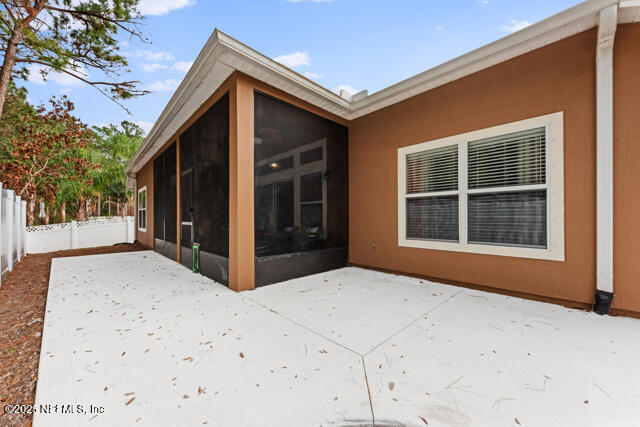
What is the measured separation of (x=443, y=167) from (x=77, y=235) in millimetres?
14622

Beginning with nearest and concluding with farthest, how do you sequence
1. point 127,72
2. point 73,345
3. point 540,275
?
point 73,345
point 540,275
point 127,72

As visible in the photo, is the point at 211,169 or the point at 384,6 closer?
the point at 211,169

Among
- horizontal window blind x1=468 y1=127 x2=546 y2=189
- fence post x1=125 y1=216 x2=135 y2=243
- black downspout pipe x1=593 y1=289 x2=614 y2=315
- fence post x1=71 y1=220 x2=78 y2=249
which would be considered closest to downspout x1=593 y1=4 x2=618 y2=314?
black downspout pipe x1=593 y1=289 x2=614 y2=315

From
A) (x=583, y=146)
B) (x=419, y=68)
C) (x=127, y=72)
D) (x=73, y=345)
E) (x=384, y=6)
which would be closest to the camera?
(x=73, y=345)

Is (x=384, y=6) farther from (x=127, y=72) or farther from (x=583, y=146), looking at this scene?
(x=127, y=72)

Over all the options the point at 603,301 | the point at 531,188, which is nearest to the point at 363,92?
the point at 531,188

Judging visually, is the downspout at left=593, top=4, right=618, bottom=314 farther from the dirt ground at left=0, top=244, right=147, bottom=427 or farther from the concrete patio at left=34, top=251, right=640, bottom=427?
the dirt ground at left=0, top=244, right=147, bottom=427

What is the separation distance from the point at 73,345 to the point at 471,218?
14.5ft

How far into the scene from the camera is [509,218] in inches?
118

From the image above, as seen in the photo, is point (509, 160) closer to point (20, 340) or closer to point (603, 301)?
point (603, 301)

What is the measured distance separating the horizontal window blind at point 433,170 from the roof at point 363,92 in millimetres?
973

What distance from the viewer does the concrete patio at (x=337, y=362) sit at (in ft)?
3.87

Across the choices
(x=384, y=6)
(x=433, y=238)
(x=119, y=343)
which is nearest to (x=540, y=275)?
(x=433, y=238)

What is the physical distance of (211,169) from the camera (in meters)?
3.90
